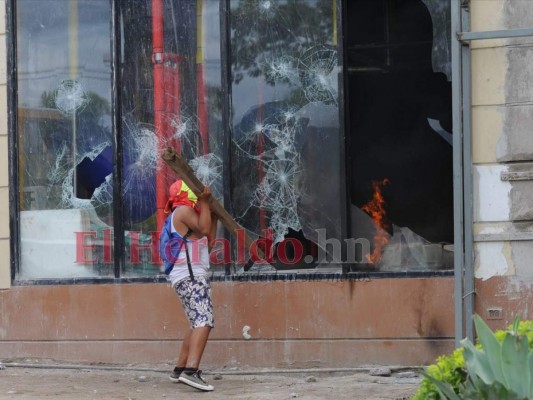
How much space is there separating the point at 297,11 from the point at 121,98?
5.91 feet

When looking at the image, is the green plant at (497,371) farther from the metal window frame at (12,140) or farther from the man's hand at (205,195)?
the metal window frame at (12,140)

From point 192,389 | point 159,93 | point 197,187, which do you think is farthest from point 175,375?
point 159,93

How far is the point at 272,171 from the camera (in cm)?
898

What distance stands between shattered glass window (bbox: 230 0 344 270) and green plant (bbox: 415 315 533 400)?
14.3ft

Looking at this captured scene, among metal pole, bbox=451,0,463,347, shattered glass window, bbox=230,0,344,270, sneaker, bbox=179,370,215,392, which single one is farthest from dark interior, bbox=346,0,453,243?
sneaker, bbox=179,370,215,392

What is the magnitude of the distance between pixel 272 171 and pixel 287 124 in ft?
1.42

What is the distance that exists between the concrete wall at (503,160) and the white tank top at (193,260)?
2.14m

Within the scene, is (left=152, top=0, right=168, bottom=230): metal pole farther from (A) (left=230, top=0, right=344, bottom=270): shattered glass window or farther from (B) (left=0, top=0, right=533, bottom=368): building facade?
(A) (left=230, top=0, right=344, bottom=270): shattered glass window

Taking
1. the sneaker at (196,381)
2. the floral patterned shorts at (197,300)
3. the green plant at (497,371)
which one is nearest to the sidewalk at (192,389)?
the sneaker at (196,381)

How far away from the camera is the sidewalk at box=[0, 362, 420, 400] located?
7855 mm

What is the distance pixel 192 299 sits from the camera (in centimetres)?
796

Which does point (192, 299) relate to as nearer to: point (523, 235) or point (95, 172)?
point (95, 172)

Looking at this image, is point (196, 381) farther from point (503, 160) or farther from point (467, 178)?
point (503, 160)

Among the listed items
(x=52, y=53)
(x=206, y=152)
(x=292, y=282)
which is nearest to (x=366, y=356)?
(x=292, y=282)
